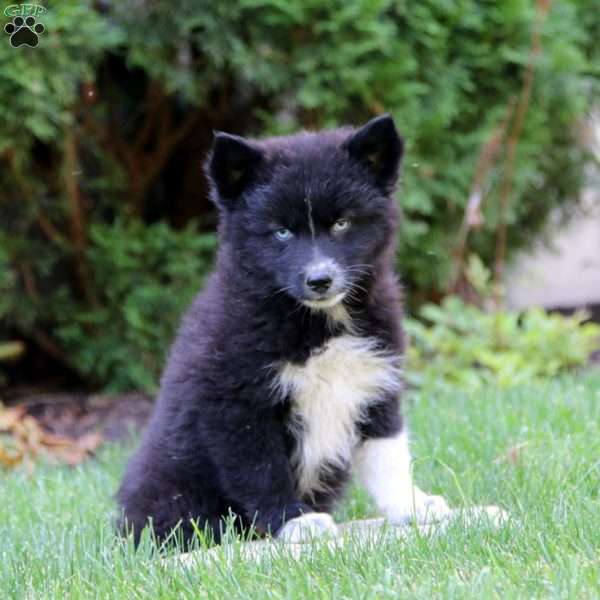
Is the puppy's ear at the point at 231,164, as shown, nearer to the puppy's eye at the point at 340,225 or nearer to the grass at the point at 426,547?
the puppy's eye at the point at 340,225

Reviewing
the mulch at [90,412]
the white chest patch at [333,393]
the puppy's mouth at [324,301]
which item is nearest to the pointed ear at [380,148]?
the puppy's mouth at [324,301]

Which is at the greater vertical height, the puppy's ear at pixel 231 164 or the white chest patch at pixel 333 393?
the puppy's ear at pixel 231 164

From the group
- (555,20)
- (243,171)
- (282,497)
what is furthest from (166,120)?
(282,497)

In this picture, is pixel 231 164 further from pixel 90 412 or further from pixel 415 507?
pixel 90 412

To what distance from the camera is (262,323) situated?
4.02m

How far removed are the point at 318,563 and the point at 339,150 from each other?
1.62 meters

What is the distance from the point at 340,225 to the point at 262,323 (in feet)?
1.58

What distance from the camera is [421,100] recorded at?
7531 mm

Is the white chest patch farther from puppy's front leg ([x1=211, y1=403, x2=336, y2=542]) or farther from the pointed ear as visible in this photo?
the pointed ear

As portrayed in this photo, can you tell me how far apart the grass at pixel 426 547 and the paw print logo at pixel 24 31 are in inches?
107

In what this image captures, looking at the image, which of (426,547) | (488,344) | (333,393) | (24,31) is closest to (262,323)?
(333,393)

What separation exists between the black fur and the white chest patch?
0.16ft

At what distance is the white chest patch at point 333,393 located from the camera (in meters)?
4.00

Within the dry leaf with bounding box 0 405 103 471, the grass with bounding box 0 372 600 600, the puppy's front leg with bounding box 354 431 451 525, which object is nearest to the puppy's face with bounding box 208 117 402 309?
the puppy's front leg with bounding box 354 431 451 525
